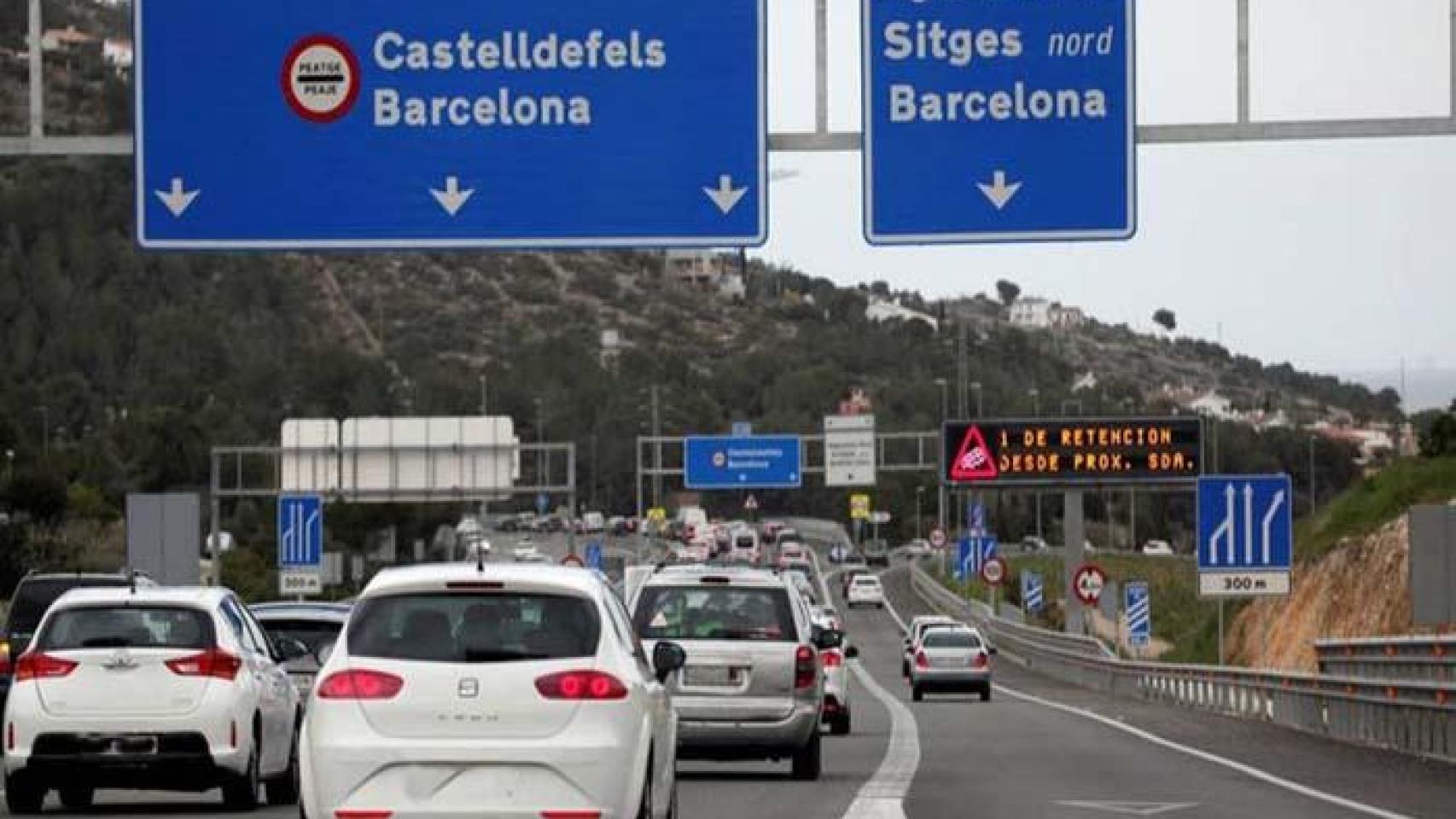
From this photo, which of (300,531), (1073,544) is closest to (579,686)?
(300,531)

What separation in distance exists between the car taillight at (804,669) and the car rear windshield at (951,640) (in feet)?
104

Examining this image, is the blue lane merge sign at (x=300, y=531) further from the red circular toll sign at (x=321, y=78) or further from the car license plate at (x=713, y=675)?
the car license plate at (x=713, y=675)

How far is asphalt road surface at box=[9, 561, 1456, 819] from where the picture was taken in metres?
23.7

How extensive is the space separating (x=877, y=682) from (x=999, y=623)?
69.9 ft

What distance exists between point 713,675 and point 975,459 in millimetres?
57067

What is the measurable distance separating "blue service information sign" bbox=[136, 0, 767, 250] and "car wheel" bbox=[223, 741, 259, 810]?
592 centimetres

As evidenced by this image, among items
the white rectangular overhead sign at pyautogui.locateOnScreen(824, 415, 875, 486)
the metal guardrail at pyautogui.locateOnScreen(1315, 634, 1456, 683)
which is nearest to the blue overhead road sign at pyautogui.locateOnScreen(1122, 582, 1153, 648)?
the white rectangular overhead sign at pyautogui.locateOnScreen(824, 415, 875, 486)

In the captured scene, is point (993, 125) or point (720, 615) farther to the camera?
point (720, 615)

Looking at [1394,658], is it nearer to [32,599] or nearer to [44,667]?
[32,599]

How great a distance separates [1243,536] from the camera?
5094 centimetres

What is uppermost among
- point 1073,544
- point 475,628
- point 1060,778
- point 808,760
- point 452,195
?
point 452,195

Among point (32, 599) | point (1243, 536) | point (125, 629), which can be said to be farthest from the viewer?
point (1243, 536)

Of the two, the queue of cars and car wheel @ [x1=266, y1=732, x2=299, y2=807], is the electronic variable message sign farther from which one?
car wheel @ [x1=266, y1=732, x2=299, y2=807]

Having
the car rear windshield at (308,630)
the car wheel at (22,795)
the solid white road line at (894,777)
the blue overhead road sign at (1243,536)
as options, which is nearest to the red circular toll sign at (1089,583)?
the blue overhead road sign at (1243,536)
